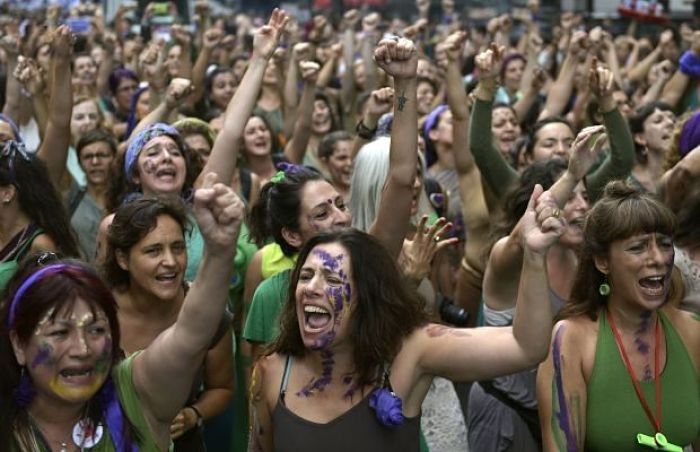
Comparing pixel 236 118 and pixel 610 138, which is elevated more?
pixel 236 118

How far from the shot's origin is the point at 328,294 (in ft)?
11.7

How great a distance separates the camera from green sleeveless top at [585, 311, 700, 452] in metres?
3.70

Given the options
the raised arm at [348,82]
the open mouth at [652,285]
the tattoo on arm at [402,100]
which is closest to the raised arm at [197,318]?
the tattoo on arm at [402,100]

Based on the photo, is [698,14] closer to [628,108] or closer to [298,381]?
[628,108]

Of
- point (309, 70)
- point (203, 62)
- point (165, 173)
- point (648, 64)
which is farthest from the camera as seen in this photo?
point (648, 64)

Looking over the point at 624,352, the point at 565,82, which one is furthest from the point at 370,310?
the point at 565,82

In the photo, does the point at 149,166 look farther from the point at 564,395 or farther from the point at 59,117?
the point at 564,395

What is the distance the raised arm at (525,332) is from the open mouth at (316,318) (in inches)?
13.6

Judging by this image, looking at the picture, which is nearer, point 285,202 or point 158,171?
point 285,202

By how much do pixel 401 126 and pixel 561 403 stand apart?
3.64 ft

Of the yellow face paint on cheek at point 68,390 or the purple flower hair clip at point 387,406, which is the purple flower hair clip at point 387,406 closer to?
the purple flower hair clip at point 387,406

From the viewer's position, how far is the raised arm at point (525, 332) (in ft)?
10.7

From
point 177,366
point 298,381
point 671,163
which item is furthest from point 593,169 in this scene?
point 177,366

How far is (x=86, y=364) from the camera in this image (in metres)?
3.11
